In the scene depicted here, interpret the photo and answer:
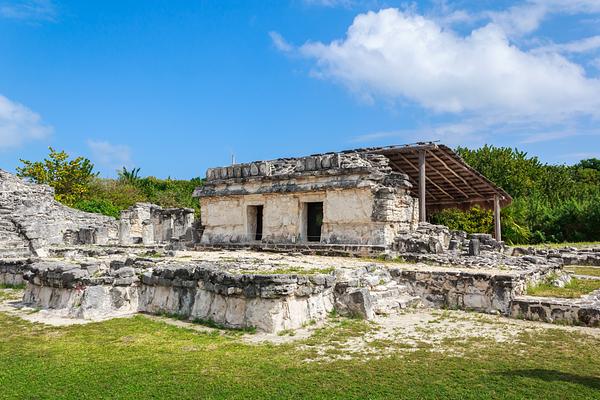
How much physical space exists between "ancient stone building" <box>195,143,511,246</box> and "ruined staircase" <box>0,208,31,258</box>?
5967 millimetres

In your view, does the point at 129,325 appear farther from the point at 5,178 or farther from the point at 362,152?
the point at 5,178

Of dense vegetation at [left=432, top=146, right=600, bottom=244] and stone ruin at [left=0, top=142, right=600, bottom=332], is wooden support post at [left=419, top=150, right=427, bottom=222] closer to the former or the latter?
stone ruin at [left=0, top=142, right=600, bottom=332]

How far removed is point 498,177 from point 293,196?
2460cm

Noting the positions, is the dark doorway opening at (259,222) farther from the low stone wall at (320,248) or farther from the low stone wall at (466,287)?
the low stone wall at (466,287)

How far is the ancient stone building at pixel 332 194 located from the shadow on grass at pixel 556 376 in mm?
7851

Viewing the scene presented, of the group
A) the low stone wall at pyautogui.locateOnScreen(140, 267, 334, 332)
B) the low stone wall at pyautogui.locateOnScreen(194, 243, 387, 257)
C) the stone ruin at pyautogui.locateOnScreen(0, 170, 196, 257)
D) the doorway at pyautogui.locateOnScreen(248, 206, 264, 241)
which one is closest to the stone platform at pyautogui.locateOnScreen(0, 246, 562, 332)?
the low stone wall at pyautogui.locateOnScreen(140, 267, 334, 332)

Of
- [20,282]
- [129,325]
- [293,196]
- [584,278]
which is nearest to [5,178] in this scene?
[20,282]

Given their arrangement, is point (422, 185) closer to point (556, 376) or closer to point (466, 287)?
point (466, 287)

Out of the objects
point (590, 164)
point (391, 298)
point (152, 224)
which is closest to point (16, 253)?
point (152, 224)

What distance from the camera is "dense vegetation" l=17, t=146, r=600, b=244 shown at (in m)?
26.4

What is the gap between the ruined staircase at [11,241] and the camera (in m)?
15.5

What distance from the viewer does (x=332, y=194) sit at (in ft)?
45.3

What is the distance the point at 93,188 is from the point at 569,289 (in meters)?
34.0

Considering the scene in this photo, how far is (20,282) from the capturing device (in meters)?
11.4
